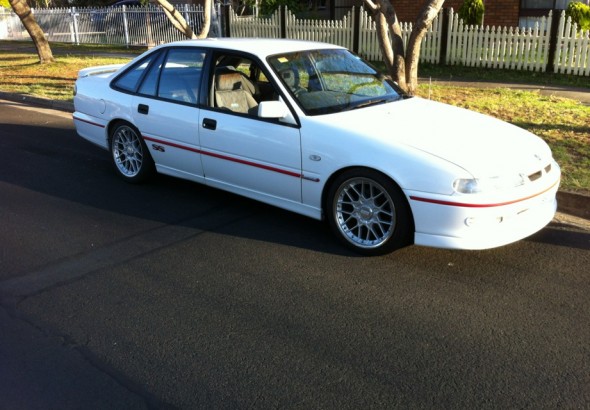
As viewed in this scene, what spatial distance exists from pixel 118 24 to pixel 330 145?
70.0 feet

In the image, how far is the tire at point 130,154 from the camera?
21.1 feet

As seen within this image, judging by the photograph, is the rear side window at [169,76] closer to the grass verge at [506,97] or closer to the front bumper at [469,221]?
the front bumper at [469,221]

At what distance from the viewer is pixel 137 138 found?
21.1 ft

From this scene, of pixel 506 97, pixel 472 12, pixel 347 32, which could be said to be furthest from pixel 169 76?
pixel 472 12

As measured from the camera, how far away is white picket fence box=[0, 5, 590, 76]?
43.3 ft

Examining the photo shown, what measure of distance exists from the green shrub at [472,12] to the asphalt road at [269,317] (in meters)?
12.1

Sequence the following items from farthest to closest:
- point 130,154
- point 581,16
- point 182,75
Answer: point 581,16, point 130,154, point 182,75

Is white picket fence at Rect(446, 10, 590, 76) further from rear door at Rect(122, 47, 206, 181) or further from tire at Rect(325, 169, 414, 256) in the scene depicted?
tire at Rect(325, 169, 414, 256)

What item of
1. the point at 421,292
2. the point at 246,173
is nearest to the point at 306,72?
the point at 246,173

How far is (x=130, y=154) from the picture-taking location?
664cm

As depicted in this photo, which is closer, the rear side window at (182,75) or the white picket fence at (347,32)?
the rear side window at (182,75)

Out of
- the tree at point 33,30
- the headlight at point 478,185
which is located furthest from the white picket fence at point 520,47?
the tree at point 33,30

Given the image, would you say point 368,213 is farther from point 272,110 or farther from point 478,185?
point 272,110

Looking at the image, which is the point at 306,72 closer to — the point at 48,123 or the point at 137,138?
the point at 137,138
